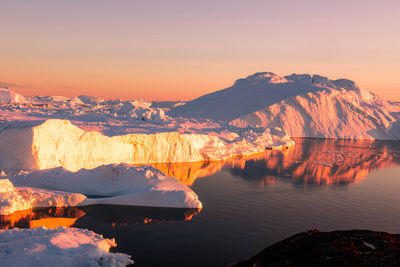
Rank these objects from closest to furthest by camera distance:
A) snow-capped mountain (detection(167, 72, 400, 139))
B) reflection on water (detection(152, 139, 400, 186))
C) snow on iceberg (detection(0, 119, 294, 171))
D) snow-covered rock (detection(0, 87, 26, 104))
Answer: snow on iceberg (detection(0, 119, 294, 171))
reflection on water (detection(152, 139, 400, 186))
snow-capped mountain (detection(167, 72, 400, 139))
snow-covered rock (detection(0, 87, 26, 104))

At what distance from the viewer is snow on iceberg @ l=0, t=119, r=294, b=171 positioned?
20312mm

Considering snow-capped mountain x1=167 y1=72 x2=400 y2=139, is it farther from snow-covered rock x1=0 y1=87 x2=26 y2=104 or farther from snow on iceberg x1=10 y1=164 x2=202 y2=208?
snow-covered rock x1=0 y1=87 x2=26 y2=104

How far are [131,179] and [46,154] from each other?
625cm

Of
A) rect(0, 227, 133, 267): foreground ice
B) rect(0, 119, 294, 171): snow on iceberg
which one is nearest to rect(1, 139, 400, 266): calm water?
rect(0, 227, 133, 267): foreground ice

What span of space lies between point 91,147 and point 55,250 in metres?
15.8

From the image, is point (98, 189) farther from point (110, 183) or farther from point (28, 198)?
point (28, 198)

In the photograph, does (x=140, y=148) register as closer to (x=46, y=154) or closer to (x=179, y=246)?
(x=46, y=154)

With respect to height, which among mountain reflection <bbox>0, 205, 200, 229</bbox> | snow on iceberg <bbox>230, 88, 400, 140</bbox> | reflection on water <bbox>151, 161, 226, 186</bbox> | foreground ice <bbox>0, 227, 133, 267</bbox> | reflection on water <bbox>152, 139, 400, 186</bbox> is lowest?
mountain reflection <bbox>0, 205, 200, 229</bbox>

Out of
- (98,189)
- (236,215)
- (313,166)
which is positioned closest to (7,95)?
(313,166)

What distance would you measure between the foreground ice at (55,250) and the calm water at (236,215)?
3.16 feet

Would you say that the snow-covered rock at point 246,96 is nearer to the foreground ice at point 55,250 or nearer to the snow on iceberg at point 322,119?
the snow on iceberg at point 322,119

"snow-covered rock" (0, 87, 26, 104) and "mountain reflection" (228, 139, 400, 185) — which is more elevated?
"snow-covered rock" (0, 87, 26, 104)

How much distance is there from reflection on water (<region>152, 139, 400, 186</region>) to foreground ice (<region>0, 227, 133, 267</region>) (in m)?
11.9

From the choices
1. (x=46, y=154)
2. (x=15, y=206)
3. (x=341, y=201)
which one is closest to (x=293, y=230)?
(x=341, y=201)
